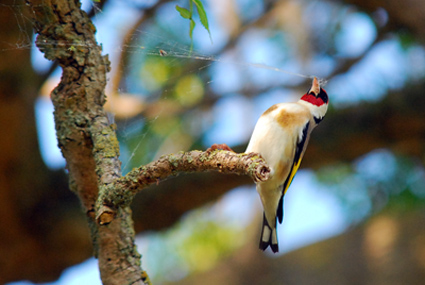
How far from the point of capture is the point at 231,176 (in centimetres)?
318

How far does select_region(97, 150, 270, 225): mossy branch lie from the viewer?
1166 mm

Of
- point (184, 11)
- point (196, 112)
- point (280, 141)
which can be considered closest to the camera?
point (184, 11)

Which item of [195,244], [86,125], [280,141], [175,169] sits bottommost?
[175,169]

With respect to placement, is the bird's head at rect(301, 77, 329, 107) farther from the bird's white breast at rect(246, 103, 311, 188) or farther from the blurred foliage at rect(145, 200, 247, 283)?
the blurred foliage at rect(145, 200, 247, 283)

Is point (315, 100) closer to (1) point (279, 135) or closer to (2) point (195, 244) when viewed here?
(1) point (279, 135)

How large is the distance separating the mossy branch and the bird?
516 millimetres

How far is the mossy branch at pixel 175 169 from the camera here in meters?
1.17

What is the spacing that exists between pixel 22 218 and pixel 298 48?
94.7 inches

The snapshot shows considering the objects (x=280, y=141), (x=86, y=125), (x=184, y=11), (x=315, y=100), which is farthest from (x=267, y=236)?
(x=184, y=11)

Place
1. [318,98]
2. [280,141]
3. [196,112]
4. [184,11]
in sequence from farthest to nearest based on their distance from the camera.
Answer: [196,112], [318,98], [280,141], [184,11]

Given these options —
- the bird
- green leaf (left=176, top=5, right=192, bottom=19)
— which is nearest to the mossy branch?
green leaf (left=176, top=5, right=192, bottom=19)

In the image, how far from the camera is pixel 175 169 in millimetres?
1249

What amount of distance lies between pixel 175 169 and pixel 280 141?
2.15 ft

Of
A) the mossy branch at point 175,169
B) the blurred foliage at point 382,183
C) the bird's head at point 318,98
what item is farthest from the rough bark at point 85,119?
the blurred foliage at point 382,183
